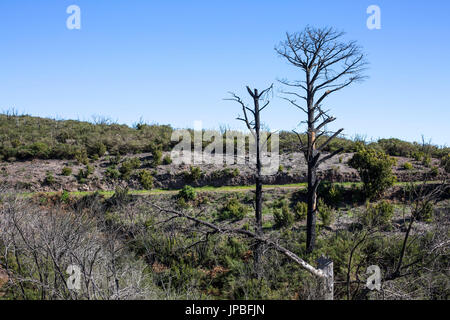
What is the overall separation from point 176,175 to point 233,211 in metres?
7.46

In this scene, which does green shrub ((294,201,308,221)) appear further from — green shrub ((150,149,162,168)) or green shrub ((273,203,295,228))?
green shrub ((150,149,162,168))

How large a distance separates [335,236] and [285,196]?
5.71m

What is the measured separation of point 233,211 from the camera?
17.9 meters

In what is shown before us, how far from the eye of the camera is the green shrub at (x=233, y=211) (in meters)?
→ 17.9

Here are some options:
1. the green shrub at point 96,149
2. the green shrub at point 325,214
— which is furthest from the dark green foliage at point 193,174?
the green shrub at point 325,214

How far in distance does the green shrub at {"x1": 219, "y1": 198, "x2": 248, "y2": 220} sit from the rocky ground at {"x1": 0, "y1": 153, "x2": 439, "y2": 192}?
157 inches

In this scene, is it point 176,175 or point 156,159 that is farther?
point 156,159

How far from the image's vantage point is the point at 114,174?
78.3ft

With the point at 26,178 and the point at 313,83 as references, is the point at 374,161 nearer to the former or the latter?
the point at 313,83

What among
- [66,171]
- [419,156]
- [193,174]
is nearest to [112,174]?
[66,171]

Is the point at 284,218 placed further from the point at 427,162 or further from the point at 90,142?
the point at 90,142

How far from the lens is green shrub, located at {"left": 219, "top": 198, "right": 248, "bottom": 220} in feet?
58.7
